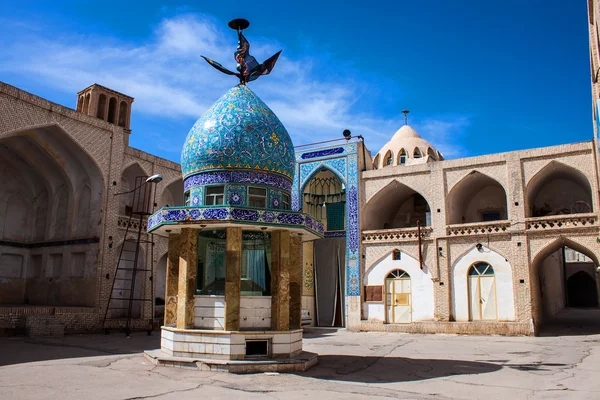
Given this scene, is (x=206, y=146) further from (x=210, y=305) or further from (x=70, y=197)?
(x=70, y=197)

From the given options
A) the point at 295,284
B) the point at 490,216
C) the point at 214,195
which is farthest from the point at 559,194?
the point at 214,195

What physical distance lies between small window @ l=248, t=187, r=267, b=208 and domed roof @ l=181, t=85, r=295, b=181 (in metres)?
0.36

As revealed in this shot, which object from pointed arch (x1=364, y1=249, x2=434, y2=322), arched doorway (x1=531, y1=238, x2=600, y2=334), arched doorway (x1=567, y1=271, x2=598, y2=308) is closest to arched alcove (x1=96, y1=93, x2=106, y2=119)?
pointed arch (x1=364, y1=249, x2=434, y2=322)

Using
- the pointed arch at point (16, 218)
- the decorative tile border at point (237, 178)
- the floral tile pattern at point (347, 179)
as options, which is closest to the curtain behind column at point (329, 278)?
the floral tile pattern at point (347, 179)

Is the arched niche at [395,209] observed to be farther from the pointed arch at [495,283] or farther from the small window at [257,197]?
the small window at [257,197]

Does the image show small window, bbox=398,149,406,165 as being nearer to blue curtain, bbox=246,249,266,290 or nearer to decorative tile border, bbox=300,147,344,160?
decorative tile border, bbox=300,147,344,160

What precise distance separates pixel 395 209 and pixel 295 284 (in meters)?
14.2

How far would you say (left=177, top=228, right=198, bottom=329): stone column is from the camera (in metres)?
8.45

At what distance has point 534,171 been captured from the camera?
17.1 meters

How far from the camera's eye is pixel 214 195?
9.09 m

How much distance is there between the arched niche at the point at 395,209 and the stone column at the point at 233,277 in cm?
1212

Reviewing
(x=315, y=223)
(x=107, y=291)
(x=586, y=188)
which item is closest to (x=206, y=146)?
(x=315, y=223)

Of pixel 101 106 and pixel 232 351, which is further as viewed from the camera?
pixel 101 106

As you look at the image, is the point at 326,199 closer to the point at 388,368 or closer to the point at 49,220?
the point at 49,220
